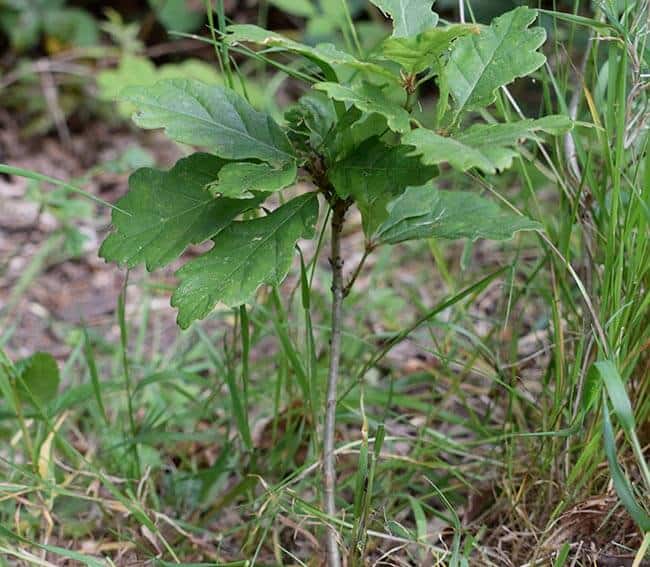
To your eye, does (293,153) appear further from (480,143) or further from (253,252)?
A: (480,143)

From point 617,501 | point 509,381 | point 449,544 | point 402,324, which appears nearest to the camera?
point 617,501

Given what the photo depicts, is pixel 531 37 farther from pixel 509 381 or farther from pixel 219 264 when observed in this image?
pixel 509 381

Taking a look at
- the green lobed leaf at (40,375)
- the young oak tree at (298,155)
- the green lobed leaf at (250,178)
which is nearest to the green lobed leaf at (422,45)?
the young oak tree at (298,155)

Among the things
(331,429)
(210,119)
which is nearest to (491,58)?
(210,119)

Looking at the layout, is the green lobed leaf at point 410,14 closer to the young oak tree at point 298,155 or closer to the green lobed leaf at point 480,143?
the young oak tree at point 298,155

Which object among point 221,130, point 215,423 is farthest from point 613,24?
point 215,423

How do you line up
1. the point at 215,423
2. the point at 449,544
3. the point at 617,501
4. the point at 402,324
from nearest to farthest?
the point at 617,501 < the point at 449,544 < the point at 215,423 < the point at 402,324
